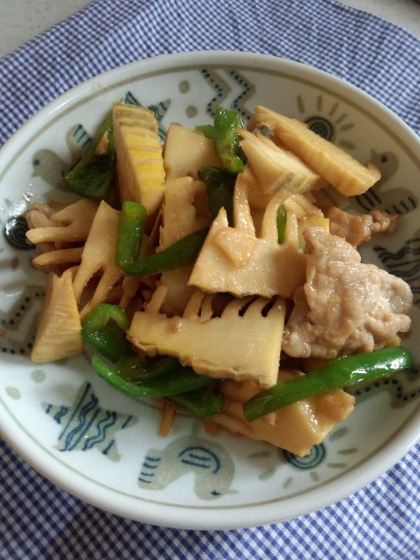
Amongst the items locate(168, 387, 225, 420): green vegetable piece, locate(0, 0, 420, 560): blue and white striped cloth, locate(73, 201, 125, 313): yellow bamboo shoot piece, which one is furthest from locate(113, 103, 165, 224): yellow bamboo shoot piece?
locate(0, 0, 420, 560): blue and white striped cloth

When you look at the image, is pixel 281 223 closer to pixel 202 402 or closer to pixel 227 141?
pixel 227 141

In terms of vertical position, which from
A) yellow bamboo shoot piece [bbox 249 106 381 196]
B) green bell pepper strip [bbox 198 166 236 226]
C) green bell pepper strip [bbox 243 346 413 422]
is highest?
yellow bamboo shoot piece [bbox 249 106 381 196]

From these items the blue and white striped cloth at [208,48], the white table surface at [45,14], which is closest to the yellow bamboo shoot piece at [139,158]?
the blue and white striped cloth at [208,48]

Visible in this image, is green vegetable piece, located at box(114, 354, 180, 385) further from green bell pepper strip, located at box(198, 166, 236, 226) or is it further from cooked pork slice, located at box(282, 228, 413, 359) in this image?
green bell pepper strip, located at box(198, 166, 236, 226)

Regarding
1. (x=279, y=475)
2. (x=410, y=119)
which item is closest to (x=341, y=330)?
(x=279, y=475)

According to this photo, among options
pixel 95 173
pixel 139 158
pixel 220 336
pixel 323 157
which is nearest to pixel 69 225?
pixel 95 173

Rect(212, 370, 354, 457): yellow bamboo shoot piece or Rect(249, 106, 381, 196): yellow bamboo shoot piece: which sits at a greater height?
Rect(249, 106, 381, 196): yellow bamboo shoot piece

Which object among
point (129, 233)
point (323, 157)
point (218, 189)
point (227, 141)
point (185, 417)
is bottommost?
point (185, 417)
